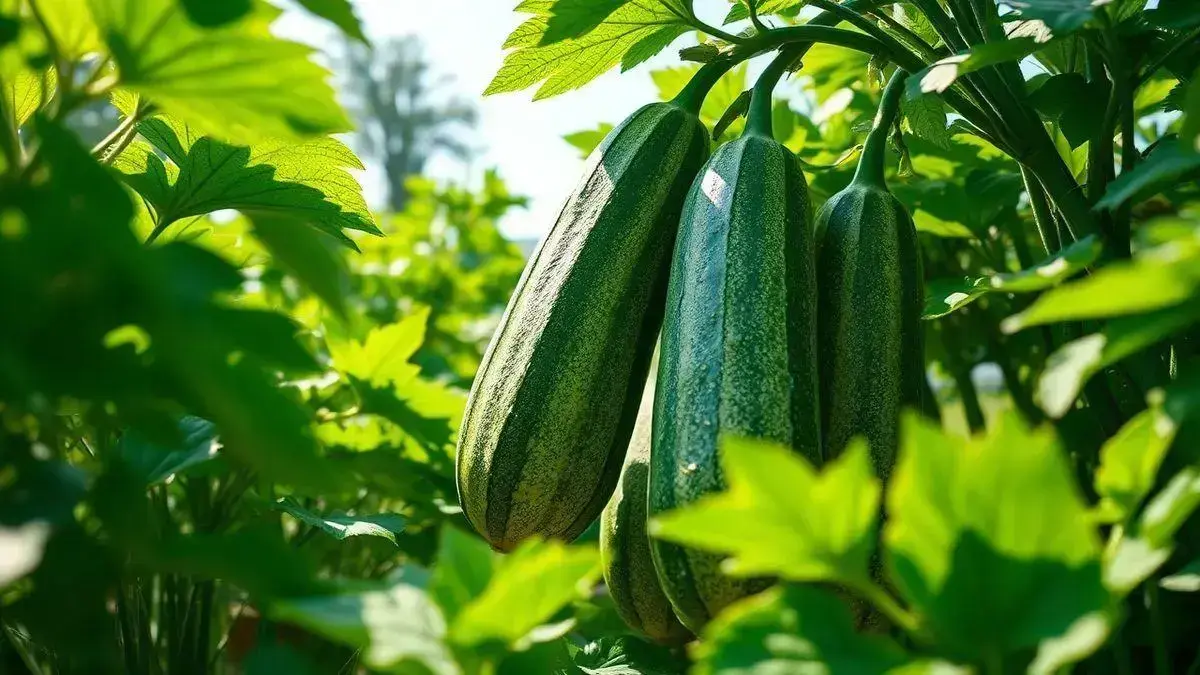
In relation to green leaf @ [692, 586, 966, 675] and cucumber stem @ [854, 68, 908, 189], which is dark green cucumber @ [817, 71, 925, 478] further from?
green leaf @ [692, 586, 966, 675]

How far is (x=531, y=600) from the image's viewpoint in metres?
0.34

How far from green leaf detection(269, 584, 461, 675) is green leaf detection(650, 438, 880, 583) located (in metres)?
0.09

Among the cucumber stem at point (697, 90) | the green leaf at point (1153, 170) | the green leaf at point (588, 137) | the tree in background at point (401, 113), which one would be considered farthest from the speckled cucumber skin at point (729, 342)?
the tree in background at point (401, 113)

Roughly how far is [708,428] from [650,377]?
0.28 m

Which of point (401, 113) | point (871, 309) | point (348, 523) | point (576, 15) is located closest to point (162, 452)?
point (348, 523)

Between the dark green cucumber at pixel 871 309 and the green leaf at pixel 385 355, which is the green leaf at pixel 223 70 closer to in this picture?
the dark green cucumber at pixel 871 309

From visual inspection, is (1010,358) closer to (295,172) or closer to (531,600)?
(295,172)

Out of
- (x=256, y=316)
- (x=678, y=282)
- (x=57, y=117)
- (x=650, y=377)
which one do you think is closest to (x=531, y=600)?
(x=256, y=316)

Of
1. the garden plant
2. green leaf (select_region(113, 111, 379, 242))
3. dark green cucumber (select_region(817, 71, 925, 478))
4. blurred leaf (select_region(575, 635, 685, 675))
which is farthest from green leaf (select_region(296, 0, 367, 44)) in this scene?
blurred leaf (select_region(575, 635, 685, 675))

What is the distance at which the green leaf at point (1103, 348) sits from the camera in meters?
0.35

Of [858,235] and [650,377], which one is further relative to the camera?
[650,377]

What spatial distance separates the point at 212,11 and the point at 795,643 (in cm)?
32

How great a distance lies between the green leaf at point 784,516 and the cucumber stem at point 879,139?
492mm

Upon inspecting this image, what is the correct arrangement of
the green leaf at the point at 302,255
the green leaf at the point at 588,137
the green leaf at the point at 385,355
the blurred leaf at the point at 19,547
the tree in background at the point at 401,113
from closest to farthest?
1. the blurred leaf at the point at 19,547
2. the green leaf at the point at 302,255
3. the green leaf at the point at 385,355
4. the green leaf at the point at 588,137
5. the tree in background at the point at 401,113
